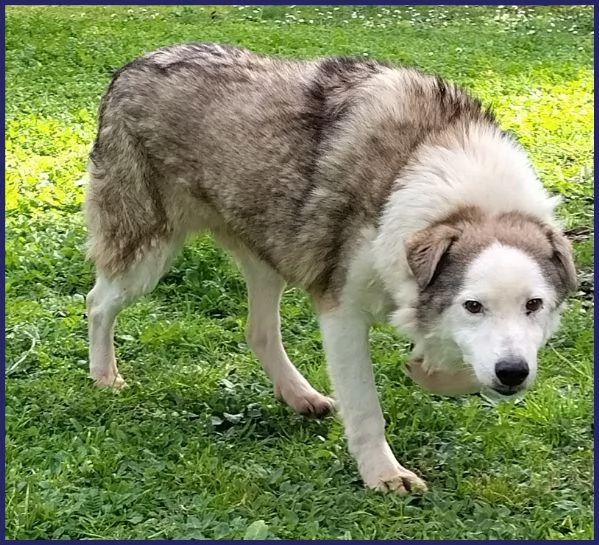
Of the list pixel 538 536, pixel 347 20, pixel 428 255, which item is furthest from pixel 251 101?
pixel 347 20

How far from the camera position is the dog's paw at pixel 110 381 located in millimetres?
5207

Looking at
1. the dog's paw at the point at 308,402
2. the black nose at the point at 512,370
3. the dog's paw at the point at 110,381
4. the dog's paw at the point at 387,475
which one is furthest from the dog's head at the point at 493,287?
the dog's paw at the point at 110,381

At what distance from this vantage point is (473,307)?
3697 millimetres

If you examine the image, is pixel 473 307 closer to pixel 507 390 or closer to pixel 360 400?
pixel 507 390

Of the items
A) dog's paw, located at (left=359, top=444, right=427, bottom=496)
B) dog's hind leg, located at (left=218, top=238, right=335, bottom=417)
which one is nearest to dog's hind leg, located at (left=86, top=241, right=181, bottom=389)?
dog's hind leg, located at (left=218, top=238, right=335, bottom=417)

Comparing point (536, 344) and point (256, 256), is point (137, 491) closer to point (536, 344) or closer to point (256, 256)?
point (256, 256)

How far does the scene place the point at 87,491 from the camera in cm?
418

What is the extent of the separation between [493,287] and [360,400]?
909mm

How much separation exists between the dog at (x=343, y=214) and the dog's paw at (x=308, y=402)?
1 cm

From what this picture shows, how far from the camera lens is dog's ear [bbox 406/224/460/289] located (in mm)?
3771

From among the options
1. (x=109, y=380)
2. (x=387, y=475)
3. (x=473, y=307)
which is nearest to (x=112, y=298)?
(x=109, y=380)

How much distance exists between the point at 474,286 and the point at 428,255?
215 millimetres

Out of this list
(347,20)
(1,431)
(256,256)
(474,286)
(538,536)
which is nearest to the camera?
(474,286)

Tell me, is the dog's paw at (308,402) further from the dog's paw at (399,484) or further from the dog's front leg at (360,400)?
the dog's paw at (399,484)
